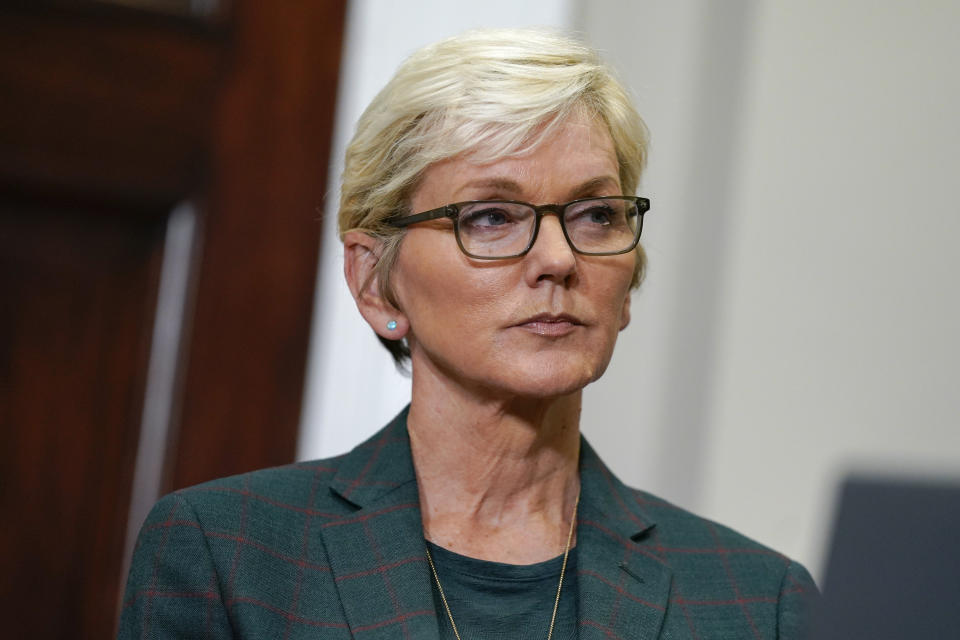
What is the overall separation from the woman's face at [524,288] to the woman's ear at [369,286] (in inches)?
3.3

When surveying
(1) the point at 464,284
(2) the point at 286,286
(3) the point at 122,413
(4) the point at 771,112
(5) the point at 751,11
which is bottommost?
(3) the point at 122,413

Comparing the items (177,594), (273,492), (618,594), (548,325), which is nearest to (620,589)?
(618,594)

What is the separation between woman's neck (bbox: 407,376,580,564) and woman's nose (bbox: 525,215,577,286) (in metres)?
0.21

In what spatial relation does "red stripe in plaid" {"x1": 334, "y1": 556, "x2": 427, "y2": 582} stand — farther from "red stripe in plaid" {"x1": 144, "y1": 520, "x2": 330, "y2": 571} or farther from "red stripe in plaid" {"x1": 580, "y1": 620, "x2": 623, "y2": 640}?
"red stripe in plaid" {"x1": 580, "y1": 620, "x2": 623, "y2": 640}

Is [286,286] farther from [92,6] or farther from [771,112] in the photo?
[771,112]

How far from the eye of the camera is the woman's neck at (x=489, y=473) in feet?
6.24

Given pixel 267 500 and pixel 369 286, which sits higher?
pixel 369 286

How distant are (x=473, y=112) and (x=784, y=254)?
1722 millimetres

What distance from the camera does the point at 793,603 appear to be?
6.37 ft

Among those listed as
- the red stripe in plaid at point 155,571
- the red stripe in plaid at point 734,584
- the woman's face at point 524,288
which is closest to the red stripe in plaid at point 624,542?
the red stripe in plaid at point 734,584

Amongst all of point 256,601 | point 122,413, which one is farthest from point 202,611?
point 122,413

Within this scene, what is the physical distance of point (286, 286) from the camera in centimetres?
310

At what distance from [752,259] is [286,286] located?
1.19 meters

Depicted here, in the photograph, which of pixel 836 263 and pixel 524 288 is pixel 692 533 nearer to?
pixel 524 288
